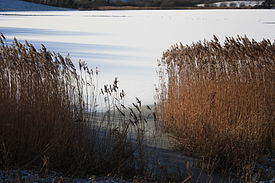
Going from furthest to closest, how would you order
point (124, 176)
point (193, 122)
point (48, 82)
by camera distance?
point (193, 122) → point (48, 82) → point (124, 176)

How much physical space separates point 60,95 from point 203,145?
→ 59.2 inches

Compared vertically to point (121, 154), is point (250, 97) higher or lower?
higher

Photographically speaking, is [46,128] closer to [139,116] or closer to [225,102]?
[139,116]

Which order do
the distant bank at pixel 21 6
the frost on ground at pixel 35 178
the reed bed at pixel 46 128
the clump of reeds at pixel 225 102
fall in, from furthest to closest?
the distant bank at pixel 21 6 → the clump of reeds at pixel 225 102 → the reed bed at pixel 46 128 → the frost on ground at pixel 35 178

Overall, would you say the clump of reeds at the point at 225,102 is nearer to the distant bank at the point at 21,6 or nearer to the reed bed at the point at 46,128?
the reed bed at the point at 46,128

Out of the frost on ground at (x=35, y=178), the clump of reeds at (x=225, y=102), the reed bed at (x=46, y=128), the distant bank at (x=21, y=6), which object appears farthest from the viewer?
the distant bank at (x=21, y=6)

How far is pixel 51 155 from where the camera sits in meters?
3.79

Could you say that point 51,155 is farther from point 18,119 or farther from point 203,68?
point 203,68

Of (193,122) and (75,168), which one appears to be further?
(193,122)

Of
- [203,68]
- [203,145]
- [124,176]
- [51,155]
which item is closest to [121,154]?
[124,176]

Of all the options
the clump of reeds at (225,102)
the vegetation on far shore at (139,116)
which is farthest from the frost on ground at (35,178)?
the clump of reeds at (225,102)

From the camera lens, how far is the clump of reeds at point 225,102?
4.34m

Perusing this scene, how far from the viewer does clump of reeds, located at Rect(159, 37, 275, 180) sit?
4336 millimetres

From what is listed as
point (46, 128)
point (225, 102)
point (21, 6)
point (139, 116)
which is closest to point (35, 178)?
point (46, 128)
